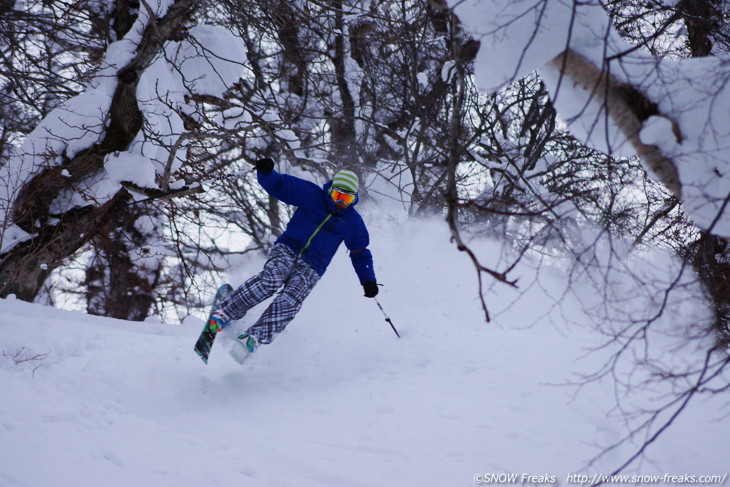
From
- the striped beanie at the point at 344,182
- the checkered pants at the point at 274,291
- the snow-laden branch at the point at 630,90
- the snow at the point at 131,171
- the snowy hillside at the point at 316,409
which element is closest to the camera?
the snow-laden branch at the point at 630,90

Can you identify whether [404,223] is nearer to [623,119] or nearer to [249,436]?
[249,436]

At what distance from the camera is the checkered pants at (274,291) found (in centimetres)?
449

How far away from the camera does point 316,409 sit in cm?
407

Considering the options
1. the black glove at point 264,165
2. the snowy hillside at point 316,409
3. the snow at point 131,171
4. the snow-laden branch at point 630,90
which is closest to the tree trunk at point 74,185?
the snow at point 131,171

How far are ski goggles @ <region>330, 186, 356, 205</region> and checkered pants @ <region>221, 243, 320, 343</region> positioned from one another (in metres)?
0.69

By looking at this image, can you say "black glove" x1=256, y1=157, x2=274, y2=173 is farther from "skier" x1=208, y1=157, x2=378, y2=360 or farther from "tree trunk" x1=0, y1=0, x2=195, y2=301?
"tree trunk" x1=0, y1=0, x2=195, y2=301

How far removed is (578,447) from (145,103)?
4.90 m

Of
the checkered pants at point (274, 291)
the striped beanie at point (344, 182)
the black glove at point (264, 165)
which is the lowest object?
the checkered pants at point (274, 291)

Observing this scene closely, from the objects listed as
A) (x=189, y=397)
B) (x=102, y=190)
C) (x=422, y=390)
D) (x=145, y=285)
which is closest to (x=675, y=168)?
(x=422, y=390)

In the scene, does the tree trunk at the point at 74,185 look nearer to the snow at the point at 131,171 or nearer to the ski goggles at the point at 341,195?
the snow at the point at 131,171

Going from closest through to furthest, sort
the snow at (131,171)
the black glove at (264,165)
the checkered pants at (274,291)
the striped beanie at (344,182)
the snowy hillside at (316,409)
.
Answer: the snowy hillside at (316,409)
the black glove at (264,165)
the checkered pants at (274,291)
the striped beanie at (344,182)
the snow at (131,171)

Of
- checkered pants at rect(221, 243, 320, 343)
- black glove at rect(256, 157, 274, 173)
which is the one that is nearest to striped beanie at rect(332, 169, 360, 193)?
black glove at rect(256, 157, 274, 173)

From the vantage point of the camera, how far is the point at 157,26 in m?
4.69

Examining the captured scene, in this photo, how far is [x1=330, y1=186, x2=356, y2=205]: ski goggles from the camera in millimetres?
4809
